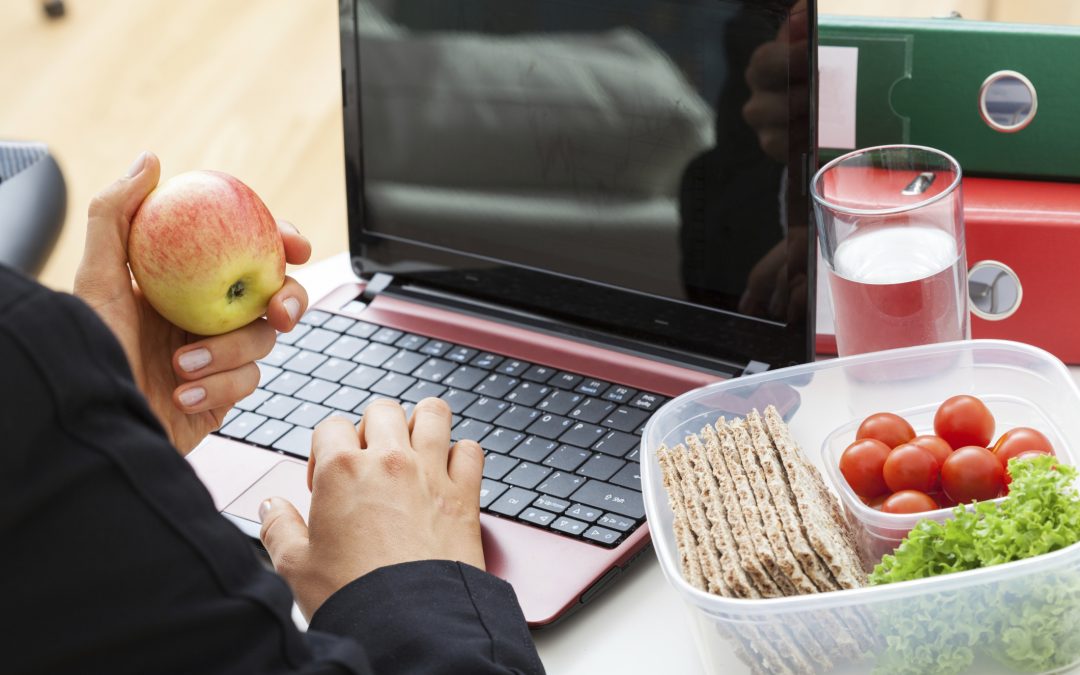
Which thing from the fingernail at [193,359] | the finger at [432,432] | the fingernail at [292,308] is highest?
the fingernail at [292,308]

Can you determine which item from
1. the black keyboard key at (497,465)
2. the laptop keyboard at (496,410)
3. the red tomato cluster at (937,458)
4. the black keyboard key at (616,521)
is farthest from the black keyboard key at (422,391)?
the red tomato cluster at (937,458)

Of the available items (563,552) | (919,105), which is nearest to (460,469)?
(563,552)

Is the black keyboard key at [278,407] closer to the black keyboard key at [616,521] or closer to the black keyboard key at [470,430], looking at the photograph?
the black keyboard key at [470,430]

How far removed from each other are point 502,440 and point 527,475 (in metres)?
0.05

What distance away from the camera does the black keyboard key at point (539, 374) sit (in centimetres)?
91

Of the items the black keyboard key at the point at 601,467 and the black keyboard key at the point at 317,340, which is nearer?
the black keyboard key at the point at 601,467

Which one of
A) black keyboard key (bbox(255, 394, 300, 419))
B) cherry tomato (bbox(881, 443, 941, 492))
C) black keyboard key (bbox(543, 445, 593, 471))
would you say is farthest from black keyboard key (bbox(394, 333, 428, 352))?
cherry tomato (bbox(881, 443, 941, 492))

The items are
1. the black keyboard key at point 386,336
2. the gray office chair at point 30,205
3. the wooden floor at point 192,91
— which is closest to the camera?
the black keyboard key at point 386,336

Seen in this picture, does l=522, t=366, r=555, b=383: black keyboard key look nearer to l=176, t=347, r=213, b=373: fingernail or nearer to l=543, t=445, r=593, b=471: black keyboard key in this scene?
l=543, t=445, r=593, b=471: black keyboard key

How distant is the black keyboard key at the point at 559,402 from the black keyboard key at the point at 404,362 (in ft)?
0.42

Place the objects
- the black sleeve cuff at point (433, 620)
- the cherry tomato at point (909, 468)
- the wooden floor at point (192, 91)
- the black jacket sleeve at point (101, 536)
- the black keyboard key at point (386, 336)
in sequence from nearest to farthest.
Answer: the black jacket sleeve at point (101, 536) < the black sleeve cuff at point (433, 620) < the cherry tomato at point (909, 468) < the black keyboard key at point (386, 336) < the wooden floor at point (192, 91)

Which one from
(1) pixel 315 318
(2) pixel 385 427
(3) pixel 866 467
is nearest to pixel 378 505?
(2) pixel 385 427

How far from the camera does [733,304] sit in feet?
2.89

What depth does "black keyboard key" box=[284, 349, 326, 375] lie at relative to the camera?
0.97 metres
